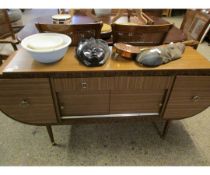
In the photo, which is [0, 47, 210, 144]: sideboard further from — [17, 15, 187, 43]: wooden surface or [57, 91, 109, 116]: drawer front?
[17, 15, 187, 43]: wooden surface

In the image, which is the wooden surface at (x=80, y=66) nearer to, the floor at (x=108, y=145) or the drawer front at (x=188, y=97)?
the drawer front at (x=188, y=97)

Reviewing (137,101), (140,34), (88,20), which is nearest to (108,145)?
(137,101)

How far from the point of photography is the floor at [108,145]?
133cm

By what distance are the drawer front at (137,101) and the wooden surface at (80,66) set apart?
0.18 metres

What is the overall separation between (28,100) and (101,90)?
46 centimetres

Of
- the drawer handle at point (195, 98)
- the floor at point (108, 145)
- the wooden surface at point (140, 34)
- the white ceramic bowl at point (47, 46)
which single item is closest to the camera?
the white ceramic bowl at point (47, 46)

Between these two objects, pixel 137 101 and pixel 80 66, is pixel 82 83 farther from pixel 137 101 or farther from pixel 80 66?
pixel 137 101

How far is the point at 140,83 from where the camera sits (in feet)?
3.43

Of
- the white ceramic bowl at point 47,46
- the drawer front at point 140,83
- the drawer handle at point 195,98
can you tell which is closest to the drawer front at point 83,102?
the drawer front at point 140,83

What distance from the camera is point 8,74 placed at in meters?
0.95

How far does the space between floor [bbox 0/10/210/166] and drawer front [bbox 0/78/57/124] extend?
1.11 ft

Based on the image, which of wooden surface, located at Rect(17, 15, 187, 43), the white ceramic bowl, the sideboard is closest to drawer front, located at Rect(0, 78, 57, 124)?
the sideboard

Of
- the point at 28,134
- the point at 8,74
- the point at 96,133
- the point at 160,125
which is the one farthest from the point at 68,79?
the point at 160,125

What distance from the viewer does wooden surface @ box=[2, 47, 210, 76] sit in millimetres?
961
